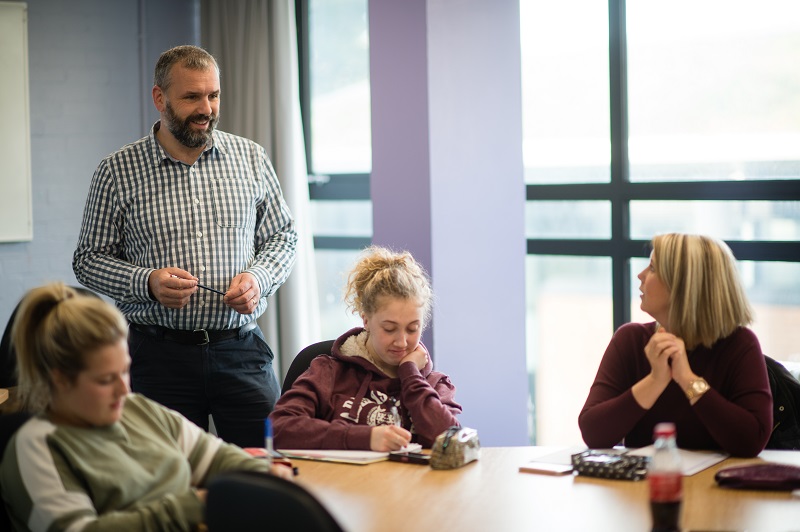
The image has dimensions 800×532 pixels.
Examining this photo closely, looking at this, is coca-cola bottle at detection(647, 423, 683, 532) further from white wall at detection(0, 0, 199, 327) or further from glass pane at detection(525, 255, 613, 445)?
white wall at detection(0, 0, 199, 327)

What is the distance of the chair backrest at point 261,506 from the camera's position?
4.80ft

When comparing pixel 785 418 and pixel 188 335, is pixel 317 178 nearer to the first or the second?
pixel 188 335

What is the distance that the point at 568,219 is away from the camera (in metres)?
4.74

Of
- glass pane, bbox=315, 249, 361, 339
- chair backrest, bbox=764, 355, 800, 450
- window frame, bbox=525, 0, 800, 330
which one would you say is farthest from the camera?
glass pane, bbox=315, 249, 361, 339

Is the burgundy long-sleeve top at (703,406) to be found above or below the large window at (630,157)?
below

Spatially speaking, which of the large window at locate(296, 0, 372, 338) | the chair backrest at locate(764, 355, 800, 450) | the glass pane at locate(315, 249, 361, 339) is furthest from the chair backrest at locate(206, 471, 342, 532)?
the glass pane at locate(315, 249, 361, 339)

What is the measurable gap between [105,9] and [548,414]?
3073 millimetres

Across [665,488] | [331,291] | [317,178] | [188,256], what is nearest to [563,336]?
[331,291]

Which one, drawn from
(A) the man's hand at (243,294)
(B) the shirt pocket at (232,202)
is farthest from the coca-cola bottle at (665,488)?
(B) the shirt pocket at (232,202)

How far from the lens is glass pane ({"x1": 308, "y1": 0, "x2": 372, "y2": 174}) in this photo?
526cm

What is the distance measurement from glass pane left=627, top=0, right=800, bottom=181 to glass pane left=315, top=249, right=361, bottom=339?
1701 mm

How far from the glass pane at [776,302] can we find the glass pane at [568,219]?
0.67m

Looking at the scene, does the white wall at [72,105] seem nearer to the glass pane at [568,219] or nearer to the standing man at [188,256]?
the standing man at [188,256]

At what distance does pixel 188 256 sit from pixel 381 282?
775 millimetres
